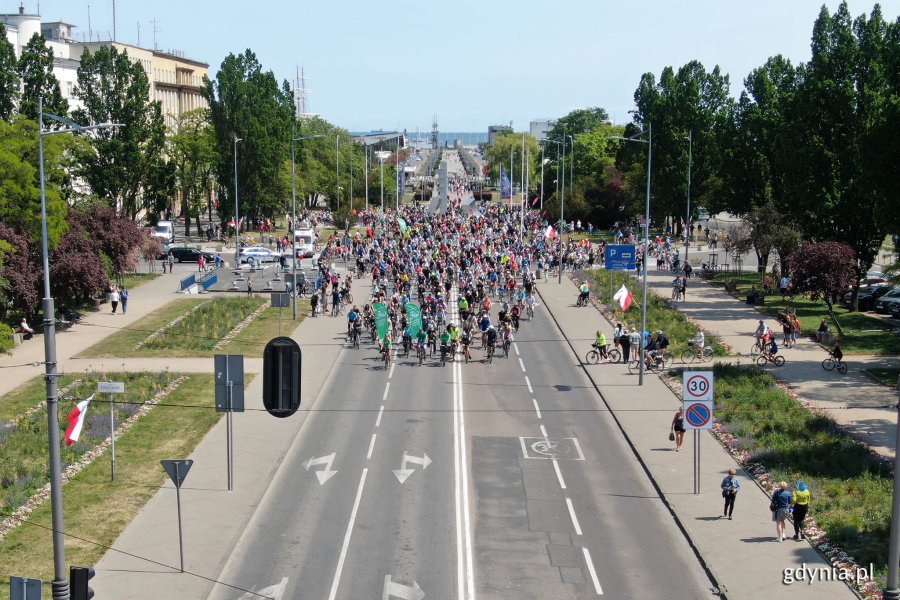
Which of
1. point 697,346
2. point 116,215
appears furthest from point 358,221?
point 697,346

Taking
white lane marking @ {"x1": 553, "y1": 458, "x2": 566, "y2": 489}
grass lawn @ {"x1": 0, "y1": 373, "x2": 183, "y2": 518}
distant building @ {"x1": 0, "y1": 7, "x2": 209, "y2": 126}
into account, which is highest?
distant building @ {"x1": 0, "y1": 7, "x2": 209, "y2": 126}

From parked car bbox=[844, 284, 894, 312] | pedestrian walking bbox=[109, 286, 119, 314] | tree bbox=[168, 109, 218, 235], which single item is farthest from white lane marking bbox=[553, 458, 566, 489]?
tree bbox=[168, 109, 218, 235]

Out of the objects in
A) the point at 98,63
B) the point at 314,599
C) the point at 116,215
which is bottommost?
the point at 314,599

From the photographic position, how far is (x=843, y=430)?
30.8 m

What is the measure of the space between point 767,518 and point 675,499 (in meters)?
2.25

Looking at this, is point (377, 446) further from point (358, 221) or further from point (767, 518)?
point (358, 221)

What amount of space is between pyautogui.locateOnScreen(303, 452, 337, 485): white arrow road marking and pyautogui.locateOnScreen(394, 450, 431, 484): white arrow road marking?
172 centimetres

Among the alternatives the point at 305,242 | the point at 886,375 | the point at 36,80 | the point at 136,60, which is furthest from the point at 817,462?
the point at 136,60

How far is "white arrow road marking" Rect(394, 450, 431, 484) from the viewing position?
1064 inches

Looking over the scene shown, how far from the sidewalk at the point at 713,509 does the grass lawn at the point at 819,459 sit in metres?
0.91

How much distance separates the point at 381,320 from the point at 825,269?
2147cm

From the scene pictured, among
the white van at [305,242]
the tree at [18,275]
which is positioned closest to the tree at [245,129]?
the white van at [305,242]

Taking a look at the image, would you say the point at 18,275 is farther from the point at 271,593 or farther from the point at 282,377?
the point at 282,377

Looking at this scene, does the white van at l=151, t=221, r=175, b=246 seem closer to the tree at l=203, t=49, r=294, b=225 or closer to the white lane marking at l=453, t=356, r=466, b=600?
the tree at l=203, t=49, r=294, b=225
